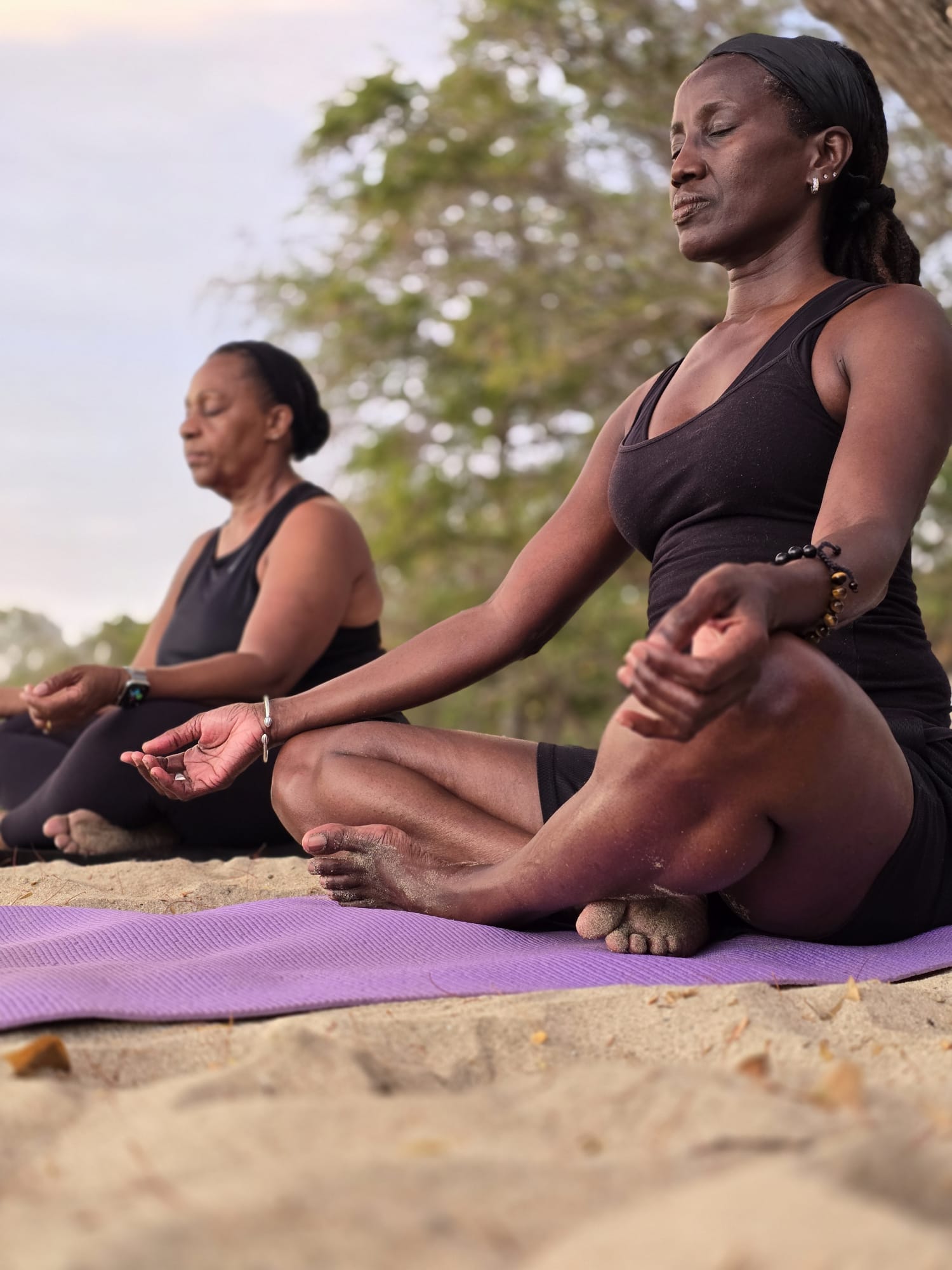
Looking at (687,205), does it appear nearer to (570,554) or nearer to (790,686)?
(570,554)

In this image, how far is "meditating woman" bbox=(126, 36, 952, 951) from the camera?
1967mm

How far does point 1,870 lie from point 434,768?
1458 millimetres

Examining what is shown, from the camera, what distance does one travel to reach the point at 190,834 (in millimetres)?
4012

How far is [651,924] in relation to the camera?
234cm

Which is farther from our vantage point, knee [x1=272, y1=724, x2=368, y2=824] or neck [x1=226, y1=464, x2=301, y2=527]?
neck [x1=226, y1=464, x2=301, y2=527]

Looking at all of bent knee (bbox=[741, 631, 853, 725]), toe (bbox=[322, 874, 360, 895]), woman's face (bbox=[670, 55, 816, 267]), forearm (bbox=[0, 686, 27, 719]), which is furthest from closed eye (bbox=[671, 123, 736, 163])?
forearm (bbox=[0, 686, 27, 719])

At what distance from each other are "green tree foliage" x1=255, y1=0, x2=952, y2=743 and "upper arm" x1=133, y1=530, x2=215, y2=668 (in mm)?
5528

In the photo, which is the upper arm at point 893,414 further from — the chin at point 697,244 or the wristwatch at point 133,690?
the wristwatch at point 133,690

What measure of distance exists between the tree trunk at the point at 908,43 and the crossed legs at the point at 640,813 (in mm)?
2754

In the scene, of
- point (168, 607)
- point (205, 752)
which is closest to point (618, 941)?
point (205, 752)

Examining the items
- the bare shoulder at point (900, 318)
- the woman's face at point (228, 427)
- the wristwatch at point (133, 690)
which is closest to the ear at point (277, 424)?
the woman's face at point (228, 427)

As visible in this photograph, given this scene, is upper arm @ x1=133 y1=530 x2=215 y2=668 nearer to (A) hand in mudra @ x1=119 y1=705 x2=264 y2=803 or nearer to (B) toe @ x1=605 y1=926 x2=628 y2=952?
(A) hand in mudra @ x1=119 y1=705 x2=264 y2=803

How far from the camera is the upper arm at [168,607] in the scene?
4.82m

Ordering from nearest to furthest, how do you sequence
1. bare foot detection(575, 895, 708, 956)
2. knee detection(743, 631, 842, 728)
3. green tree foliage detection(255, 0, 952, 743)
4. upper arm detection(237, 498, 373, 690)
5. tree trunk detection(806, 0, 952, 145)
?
knee detection(743, 631, 842, 728) < bare foot detection(575, 895, 708, 956) < upper arm detection(237, 498, 373, 690) < tree trunk detection(806, 0, 952, 145) < green tree foliage detection(255, 0, 952, 743)
